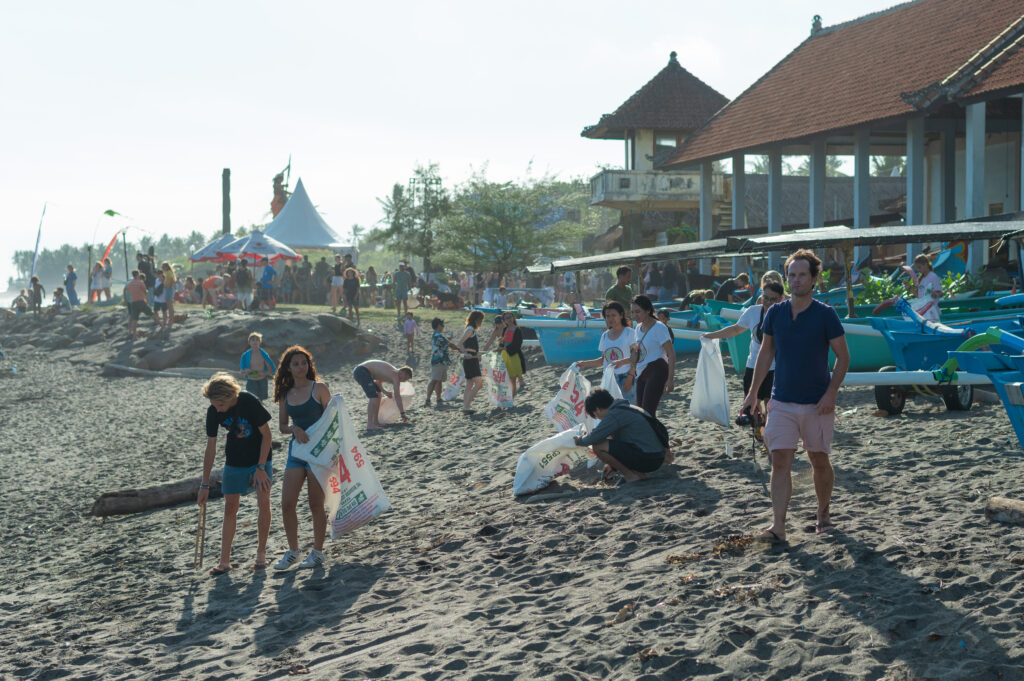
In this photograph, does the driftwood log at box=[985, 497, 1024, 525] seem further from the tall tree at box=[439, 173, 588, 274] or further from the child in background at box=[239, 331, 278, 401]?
the tall tree at box=[439, 173, 588, 274]

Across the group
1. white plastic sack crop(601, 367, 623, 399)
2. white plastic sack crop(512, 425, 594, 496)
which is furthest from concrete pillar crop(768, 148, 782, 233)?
white plastic sack crop(512, 425, 594, 496)

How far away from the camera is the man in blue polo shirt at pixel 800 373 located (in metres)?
5.75

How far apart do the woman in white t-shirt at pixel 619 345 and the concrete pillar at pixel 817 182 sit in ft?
51.7

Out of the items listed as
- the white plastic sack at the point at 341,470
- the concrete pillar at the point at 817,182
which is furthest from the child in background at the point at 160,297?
the white plastic sack at the point at 341,470

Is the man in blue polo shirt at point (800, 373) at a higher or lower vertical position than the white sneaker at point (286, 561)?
higher

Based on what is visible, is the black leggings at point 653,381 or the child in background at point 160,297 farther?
the child in background at point 160,297

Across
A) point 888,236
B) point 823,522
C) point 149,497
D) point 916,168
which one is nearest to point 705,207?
point 916,168

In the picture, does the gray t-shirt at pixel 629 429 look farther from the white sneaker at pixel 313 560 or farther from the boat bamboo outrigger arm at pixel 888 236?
the boat bamboo outrigger arm at pixel 888 236

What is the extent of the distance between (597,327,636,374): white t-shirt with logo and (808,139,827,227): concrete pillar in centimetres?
1575

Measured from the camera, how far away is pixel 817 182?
24.0 metres

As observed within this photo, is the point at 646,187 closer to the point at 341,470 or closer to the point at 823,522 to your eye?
the point at 341,470

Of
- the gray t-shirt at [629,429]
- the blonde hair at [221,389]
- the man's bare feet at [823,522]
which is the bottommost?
the man's bare feet at [823,522]

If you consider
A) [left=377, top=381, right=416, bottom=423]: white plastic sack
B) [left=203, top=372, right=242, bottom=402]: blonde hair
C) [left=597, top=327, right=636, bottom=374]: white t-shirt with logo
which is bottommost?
[left=377, top=381, right=416, bottom=423]: white plastic sack

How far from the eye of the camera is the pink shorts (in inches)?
230
